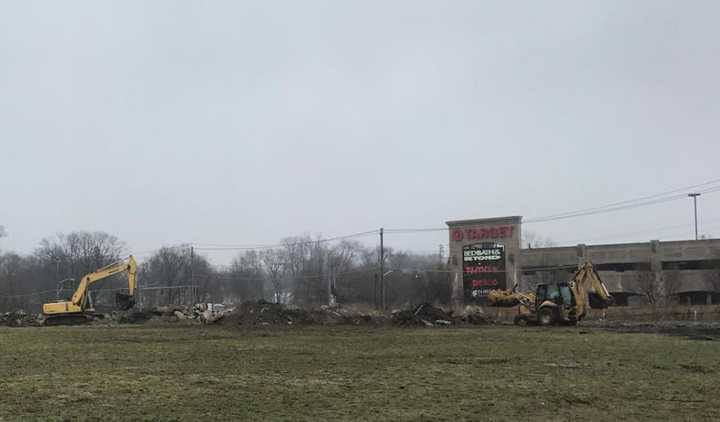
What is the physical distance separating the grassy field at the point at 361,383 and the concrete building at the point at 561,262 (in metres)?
52.0

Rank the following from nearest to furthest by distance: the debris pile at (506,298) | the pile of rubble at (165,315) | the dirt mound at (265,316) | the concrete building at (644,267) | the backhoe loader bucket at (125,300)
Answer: the dirt mound at (265,316)
the debris pile at (506,298)
the backhoe loader bucket at (125,300)
the pile of rubble at (165,315)
the concrete building at (644,267)

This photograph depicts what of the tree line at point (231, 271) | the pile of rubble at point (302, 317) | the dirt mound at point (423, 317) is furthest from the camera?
the tree line at point (231, 271)

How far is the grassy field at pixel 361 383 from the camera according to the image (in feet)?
32.9

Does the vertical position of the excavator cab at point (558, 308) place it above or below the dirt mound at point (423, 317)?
above

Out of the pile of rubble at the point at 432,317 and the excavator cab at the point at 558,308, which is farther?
the pile of rubble at the point at 432,317

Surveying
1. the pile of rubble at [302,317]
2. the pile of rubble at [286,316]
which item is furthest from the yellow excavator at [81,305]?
the pile of rubble at [286,316]

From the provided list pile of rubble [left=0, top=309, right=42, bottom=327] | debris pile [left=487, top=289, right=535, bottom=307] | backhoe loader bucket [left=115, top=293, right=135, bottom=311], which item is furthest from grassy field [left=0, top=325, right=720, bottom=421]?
pile of rubble [left=0, top=309, right=42, bottom=327]

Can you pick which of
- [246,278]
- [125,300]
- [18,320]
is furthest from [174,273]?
[125,300]

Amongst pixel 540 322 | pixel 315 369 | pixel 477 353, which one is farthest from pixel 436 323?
pixel 315 369

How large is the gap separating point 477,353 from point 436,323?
21.9 m

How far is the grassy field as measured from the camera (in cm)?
1004

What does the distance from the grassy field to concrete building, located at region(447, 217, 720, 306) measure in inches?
2048

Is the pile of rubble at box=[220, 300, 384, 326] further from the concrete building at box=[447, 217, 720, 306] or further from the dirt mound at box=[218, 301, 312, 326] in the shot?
the concrete building at box=[447, 217, 720, 306]

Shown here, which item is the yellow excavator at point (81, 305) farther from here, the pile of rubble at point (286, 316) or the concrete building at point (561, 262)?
the concrete building at point (561, 262)
